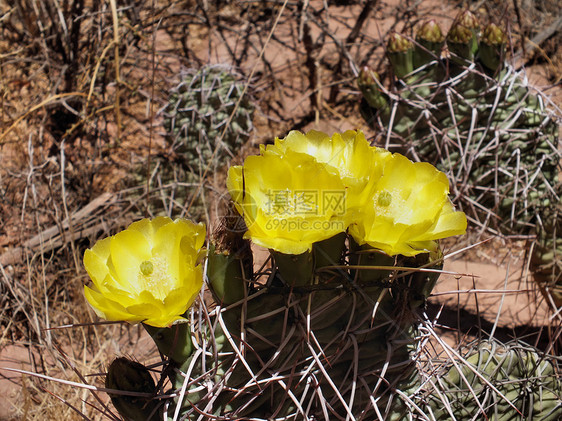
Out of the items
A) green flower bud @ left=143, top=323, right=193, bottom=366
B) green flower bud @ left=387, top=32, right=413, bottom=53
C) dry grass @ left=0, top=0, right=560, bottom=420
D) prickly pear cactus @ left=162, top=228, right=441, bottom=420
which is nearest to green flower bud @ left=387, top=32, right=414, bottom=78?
green flower bud @ left=387, top=32, right=413, bottom=53

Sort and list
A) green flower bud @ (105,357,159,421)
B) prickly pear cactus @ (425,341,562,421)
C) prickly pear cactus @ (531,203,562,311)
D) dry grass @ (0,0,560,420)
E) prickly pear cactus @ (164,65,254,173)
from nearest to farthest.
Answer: green flower bud @ (105,357,159,421)
prickly pear cactus @ (425,341,562,421)
prickly pear cactus @ (531,203,562,311)
dry grass @ (0,0,560,420)
prickly pear cactus @ (164,65,254,173)

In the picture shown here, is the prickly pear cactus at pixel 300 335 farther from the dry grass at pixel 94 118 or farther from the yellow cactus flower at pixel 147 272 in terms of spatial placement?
the dry grass at pixel 94 118

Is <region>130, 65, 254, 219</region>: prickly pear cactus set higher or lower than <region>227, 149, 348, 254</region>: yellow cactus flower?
lower

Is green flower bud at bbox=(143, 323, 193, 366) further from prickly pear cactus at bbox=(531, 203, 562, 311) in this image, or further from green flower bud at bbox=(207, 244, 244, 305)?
prickly pear cactus at bbox=(531, 203, 562, 311)

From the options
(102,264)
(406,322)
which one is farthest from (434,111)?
(102,264)

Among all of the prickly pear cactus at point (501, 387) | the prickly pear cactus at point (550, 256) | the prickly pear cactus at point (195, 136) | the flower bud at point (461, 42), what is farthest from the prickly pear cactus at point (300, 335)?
the prickly pear cactus at point (195, 136)
